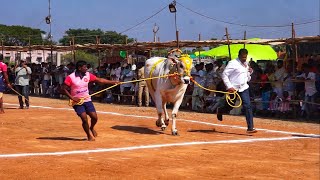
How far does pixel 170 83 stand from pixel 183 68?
2.10 ft

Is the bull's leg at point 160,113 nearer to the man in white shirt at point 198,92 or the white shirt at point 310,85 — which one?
the white shirt at point 310,85

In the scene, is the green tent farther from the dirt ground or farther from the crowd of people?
the dirt ground

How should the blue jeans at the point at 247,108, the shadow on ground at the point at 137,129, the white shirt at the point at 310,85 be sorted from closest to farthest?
the blue jeans at the point at 247,108
the shadow on ground at the point at 137,129
the white shirt at the point at 310,85

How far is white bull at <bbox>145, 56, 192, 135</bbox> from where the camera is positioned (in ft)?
39.1

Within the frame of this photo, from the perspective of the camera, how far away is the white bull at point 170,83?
39.1 ft

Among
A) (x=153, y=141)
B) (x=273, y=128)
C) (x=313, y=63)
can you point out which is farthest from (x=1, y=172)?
(x=313, y=63)

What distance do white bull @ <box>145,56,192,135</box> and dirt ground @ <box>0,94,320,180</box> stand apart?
531mm

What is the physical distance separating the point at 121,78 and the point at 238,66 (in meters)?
11.1

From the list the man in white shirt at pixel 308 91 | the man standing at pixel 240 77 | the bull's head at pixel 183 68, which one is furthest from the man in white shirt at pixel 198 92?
the bull's head at pixel 183 68

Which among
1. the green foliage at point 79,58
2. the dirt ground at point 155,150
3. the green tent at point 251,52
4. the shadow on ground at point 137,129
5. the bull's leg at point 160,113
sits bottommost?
the dirt ground at point 155,150

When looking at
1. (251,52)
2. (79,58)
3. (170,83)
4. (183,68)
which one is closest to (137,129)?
(170,83)

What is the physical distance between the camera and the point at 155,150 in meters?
9.65

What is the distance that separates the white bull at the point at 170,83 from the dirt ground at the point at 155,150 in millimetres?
531

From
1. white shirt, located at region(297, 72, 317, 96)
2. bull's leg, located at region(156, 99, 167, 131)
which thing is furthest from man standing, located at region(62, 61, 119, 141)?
white shirt, located at region(297, 72, 317, 96)
